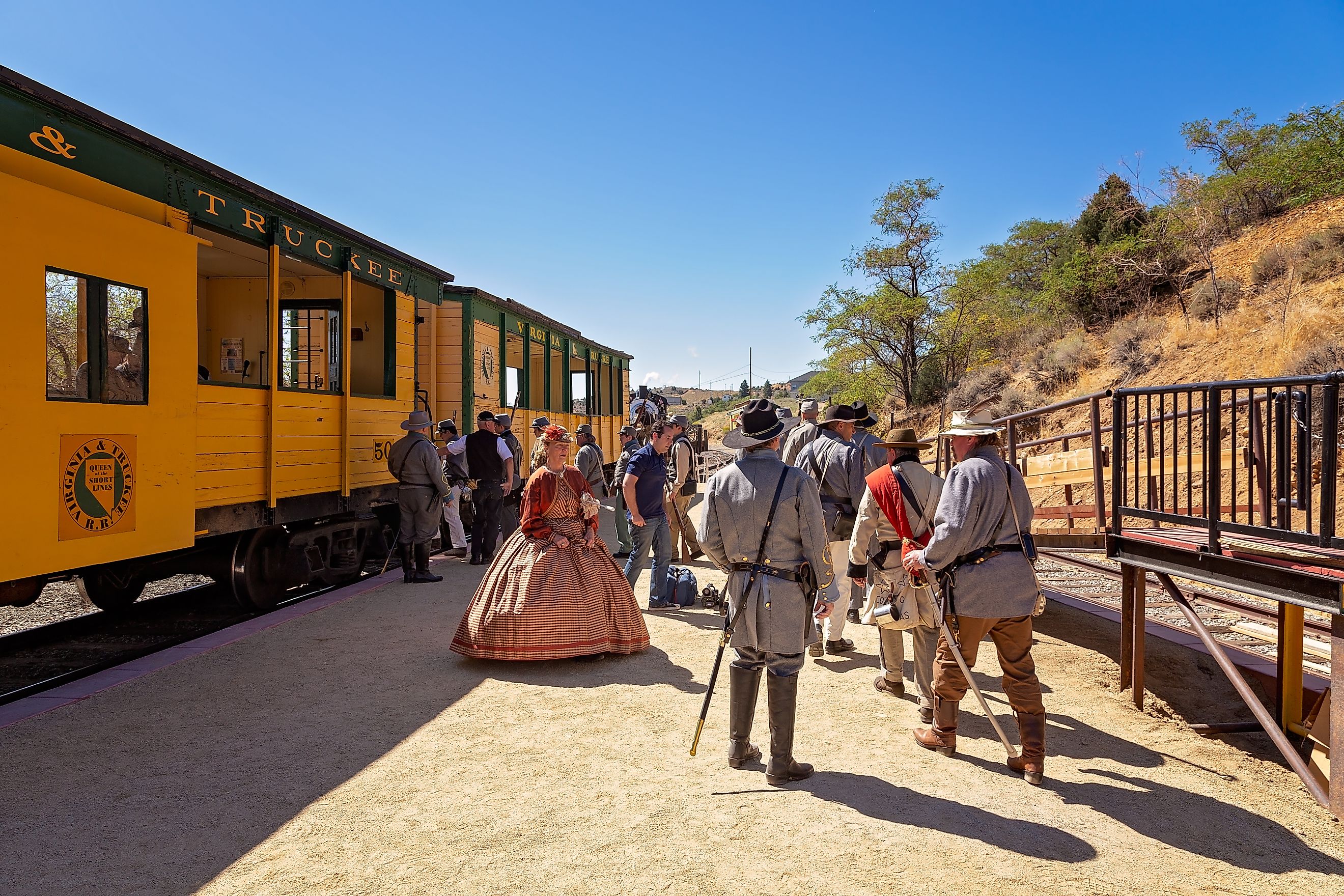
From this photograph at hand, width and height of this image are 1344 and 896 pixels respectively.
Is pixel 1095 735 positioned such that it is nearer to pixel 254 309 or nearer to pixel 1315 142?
pixel 254 309

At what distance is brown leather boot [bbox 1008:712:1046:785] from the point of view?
12.2ft

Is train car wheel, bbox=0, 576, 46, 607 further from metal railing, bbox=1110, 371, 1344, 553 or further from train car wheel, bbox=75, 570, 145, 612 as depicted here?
metal railing, bbox=1110, 371, 1344, 553

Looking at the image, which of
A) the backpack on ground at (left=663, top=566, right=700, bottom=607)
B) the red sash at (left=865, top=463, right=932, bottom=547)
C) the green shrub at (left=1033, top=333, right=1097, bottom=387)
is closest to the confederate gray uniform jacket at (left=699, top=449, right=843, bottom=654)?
the red sash at (left=865, top=463, right=932, bottom=547)

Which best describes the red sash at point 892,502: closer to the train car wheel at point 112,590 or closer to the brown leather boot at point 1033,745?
the brown leather boot at point 1033,745

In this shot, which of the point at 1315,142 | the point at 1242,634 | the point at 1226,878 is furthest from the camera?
the point at 1315,142

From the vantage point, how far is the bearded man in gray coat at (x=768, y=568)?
369 centimetres

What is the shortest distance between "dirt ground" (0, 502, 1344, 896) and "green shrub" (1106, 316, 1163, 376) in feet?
51.9

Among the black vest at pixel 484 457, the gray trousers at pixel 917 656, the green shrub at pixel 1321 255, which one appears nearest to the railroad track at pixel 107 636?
the black vest at pixel 484 457

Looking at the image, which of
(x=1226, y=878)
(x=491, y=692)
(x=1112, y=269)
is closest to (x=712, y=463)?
(x=1112, y=269)

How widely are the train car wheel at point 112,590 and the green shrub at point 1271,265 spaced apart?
2280cm

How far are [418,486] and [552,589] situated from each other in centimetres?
349

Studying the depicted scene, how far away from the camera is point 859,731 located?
4.39m

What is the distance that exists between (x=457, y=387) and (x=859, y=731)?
26.7 feet

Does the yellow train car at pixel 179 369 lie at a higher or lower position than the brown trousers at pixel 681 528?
higher
